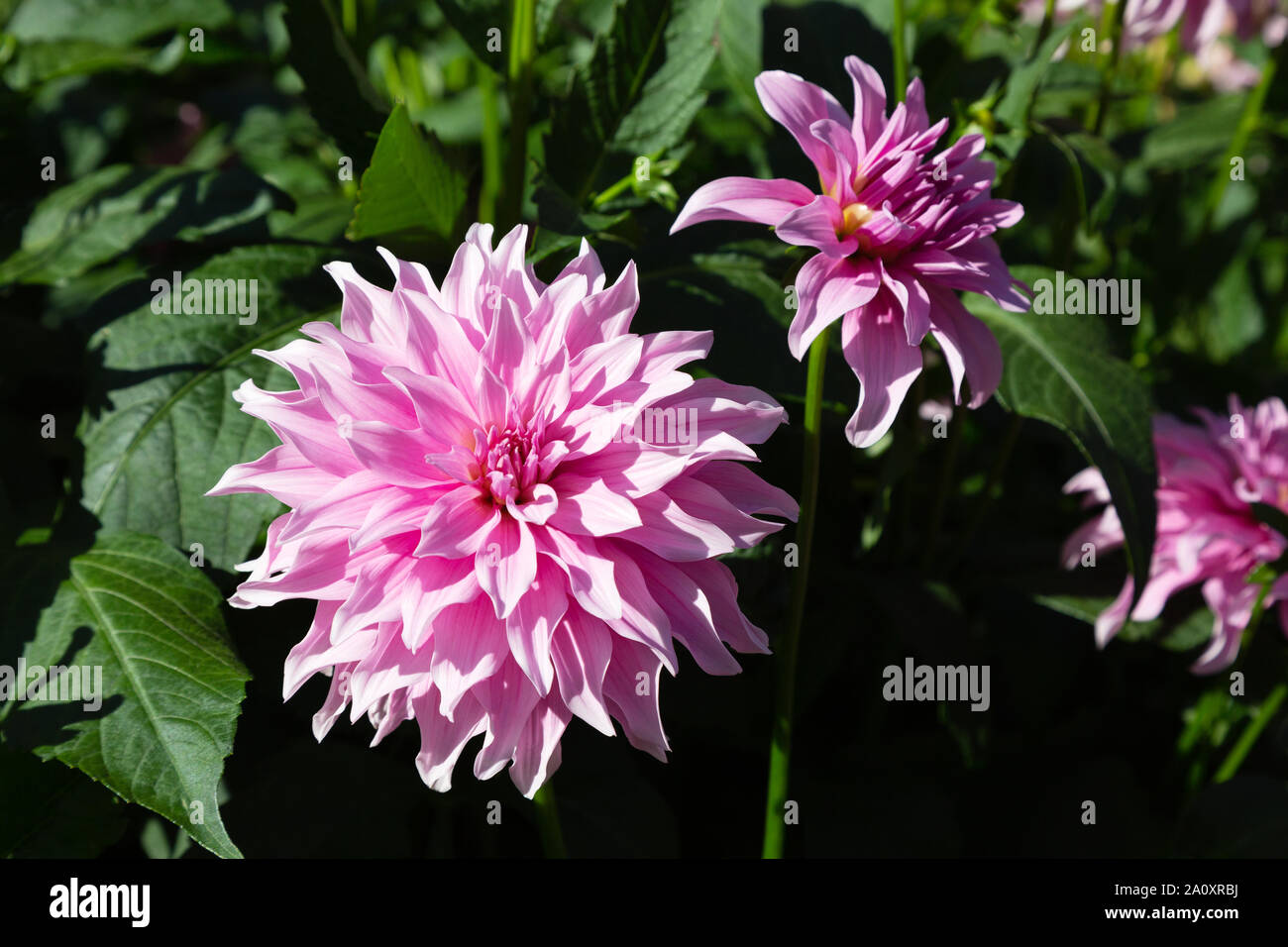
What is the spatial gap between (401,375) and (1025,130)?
624mm

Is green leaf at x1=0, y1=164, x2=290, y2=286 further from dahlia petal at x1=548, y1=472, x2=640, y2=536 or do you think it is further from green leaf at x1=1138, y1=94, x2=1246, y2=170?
green leaf at x1=1138, y1=94, x2=1246, y2=170

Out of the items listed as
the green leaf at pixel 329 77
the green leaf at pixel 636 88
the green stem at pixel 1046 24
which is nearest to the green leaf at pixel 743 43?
the green leaf at pixel 636 88

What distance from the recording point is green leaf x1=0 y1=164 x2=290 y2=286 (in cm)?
99

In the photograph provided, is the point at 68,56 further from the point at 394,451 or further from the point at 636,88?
the point at 394,451

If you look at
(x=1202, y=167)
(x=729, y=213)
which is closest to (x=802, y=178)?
(x=729, y=213)

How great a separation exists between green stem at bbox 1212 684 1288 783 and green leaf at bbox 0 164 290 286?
1.05m

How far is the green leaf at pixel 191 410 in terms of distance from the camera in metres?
0.84

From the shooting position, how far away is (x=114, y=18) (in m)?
1.32

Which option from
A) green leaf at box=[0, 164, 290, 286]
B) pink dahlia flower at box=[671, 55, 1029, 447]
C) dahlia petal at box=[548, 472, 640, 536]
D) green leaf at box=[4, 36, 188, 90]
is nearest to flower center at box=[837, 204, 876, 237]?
pink dahlia flower at box=[671, 55, 1029, 447]

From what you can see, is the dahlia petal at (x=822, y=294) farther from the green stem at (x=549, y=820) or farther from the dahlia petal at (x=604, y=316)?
the green stem at (x=549, y=820)

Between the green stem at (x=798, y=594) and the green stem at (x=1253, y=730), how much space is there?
524mm

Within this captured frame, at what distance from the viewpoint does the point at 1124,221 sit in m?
1.27

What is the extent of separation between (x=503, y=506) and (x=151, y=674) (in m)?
0.29
